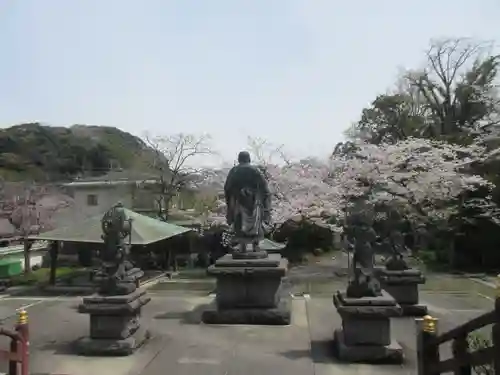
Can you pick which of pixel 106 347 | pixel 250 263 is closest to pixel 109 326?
pixel 106 347

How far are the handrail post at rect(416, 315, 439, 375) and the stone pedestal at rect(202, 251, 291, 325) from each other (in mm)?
3918

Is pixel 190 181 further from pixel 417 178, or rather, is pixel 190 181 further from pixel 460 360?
pixel 460 360

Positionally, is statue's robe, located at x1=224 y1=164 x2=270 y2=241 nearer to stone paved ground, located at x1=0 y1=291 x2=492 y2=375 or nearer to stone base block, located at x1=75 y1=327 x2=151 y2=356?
stone paved ground, located at x1=0 y1=291 x2=492 y2=375

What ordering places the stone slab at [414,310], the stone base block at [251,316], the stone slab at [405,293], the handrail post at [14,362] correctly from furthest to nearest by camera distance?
the stone slab at [405,293]
the stone slab at [414,310]
the stone base block at [251,316]
the handrail post at [14,362]

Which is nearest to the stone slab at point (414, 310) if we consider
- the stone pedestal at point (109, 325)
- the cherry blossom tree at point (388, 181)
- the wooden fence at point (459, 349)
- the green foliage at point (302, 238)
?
the wooden fence at point (459, 349)

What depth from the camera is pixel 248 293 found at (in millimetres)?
9523

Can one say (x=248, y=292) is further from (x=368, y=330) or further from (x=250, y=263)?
(x=368, y=330)

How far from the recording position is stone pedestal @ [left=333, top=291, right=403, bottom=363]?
274 inches

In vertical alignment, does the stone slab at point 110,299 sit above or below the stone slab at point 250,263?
below

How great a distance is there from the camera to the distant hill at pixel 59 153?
43.9m

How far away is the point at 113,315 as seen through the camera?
24.5ft

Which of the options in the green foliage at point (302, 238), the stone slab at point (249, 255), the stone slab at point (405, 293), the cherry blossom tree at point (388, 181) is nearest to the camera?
the stone slab at point (249, 255)

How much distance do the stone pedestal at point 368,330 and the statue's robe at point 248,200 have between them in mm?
3209

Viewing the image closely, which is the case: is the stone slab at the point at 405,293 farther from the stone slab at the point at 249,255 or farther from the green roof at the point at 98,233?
the green roof at the point at 98,233
